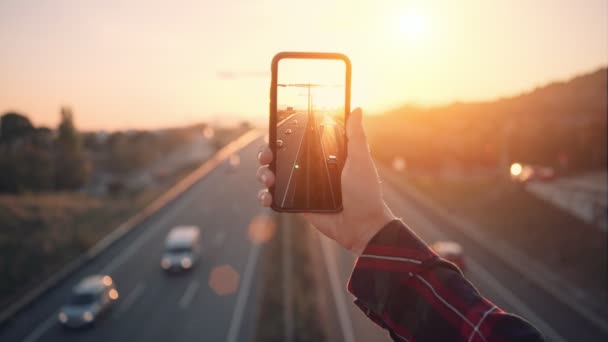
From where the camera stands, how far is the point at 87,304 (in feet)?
46.8

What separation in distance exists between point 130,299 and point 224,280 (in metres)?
4.65

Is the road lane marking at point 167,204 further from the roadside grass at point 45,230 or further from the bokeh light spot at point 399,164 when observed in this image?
the bokeh light spot at point 399,164

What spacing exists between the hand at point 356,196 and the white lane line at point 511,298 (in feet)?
35.5

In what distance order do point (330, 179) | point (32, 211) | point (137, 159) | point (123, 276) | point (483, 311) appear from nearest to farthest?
point (483, 311) → point (330, 179) → point (123, 276) → point (32, 211) → point (137, 159)

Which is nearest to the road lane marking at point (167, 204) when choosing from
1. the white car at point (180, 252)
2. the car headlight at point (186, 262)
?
the white car at point (180, 252)

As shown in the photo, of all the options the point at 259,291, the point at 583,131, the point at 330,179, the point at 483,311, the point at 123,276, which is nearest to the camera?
the point at 483,311

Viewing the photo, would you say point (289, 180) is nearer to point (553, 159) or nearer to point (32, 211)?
point (553, 159)

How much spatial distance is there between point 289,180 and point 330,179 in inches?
9.3

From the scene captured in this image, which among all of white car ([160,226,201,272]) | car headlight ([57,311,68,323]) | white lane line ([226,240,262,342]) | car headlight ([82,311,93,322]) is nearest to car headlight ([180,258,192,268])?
white car ([160,226,201,272])

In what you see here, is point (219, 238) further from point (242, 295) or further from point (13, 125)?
point (13, 125)

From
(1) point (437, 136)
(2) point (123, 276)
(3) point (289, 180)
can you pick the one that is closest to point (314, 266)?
(2) point (123, 276)

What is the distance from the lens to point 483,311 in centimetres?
192

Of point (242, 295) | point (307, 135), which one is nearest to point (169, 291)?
point (242, 295)

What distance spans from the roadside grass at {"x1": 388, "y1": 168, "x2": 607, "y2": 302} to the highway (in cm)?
104
